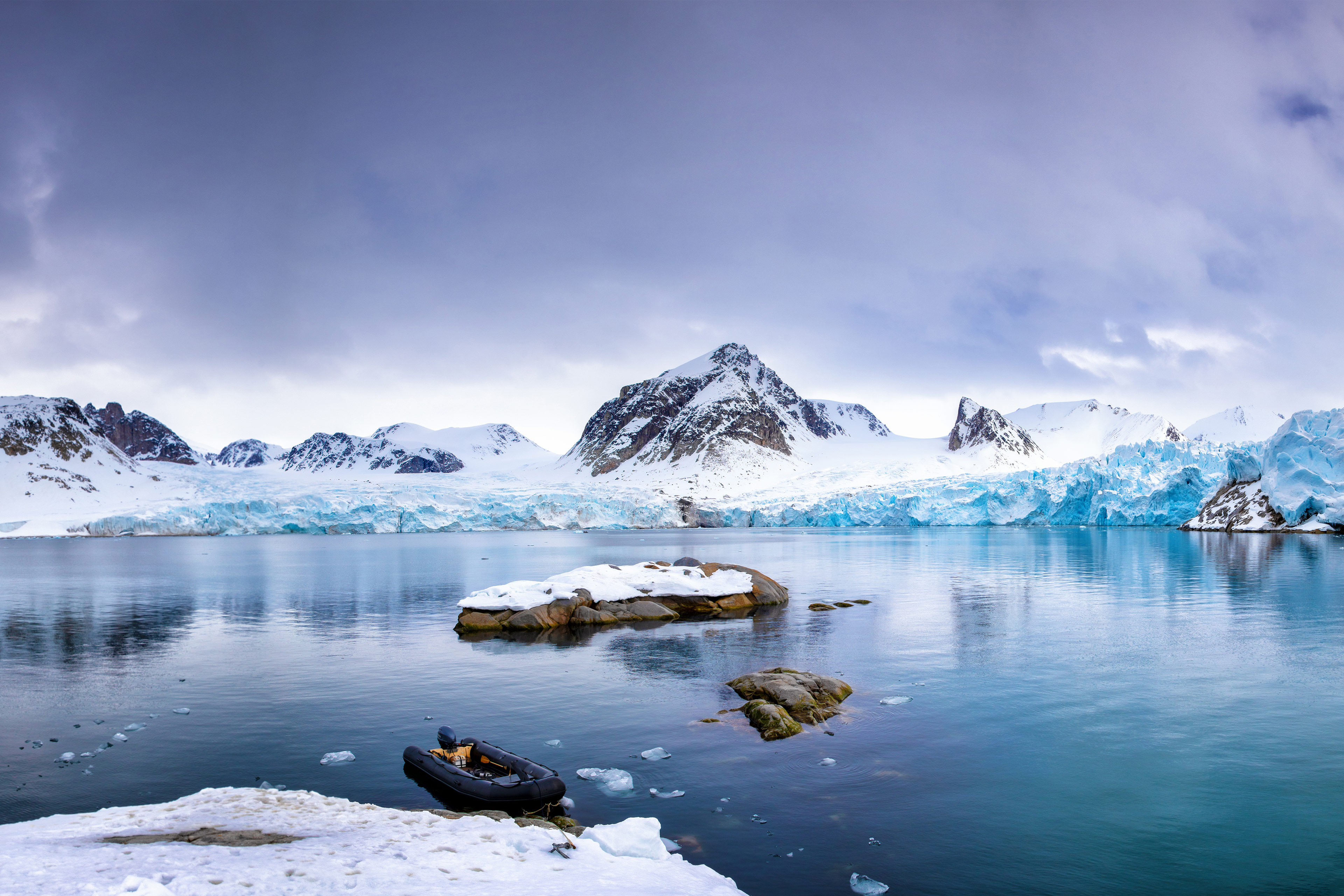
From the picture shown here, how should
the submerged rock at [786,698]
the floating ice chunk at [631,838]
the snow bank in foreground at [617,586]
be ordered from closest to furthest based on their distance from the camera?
the floating ice chunk at [631,838], the submerged rock at [786,698], the snow bank in foreground at [617,586]

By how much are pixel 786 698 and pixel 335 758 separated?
8492 mm

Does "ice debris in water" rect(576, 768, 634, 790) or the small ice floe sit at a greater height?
"ice debris in water" rect(576, 768, 634, 790)

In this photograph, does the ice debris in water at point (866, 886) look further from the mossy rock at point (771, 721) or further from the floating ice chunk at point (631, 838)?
the mossy rock at point (771, 721)

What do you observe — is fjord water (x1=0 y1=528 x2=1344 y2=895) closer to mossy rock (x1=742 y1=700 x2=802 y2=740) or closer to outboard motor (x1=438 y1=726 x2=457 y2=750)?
mossy rock (x1=742 y1=700 x2=802 y2=740)

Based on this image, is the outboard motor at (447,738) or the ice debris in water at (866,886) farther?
the outboard motor at (447,738)

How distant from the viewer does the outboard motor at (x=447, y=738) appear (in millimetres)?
12664

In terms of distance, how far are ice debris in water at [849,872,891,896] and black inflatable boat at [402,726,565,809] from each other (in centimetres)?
415

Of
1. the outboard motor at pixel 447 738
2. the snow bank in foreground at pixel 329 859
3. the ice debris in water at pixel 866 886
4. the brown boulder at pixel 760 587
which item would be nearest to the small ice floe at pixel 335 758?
the outboard motor at pixel 447 738

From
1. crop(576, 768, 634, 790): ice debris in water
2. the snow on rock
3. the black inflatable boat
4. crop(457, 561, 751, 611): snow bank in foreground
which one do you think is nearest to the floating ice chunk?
the black inflatable boat

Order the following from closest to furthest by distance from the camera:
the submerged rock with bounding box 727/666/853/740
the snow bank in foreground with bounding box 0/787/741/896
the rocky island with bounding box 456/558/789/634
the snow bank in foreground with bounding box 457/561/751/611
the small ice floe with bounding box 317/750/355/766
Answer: the snow bank in foreground with bounding box 0/787/741/896 → the small ice floe with bounding box 317/750/355/766 → the submerged rock with bounding box 727/666/853/740 → the rocky island with bounding box 456/558/789/634 → the snow bank in foreground with bounding box 457/561/751/611

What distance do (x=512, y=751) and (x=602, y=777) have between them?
235cm

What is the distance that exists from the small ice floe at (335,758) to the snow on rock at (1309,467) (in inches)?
3121

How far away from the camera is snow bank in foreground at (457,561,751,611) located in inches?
1112

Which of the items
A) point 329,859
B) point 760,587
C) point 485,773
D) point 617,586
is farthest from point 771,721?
point 760,587
